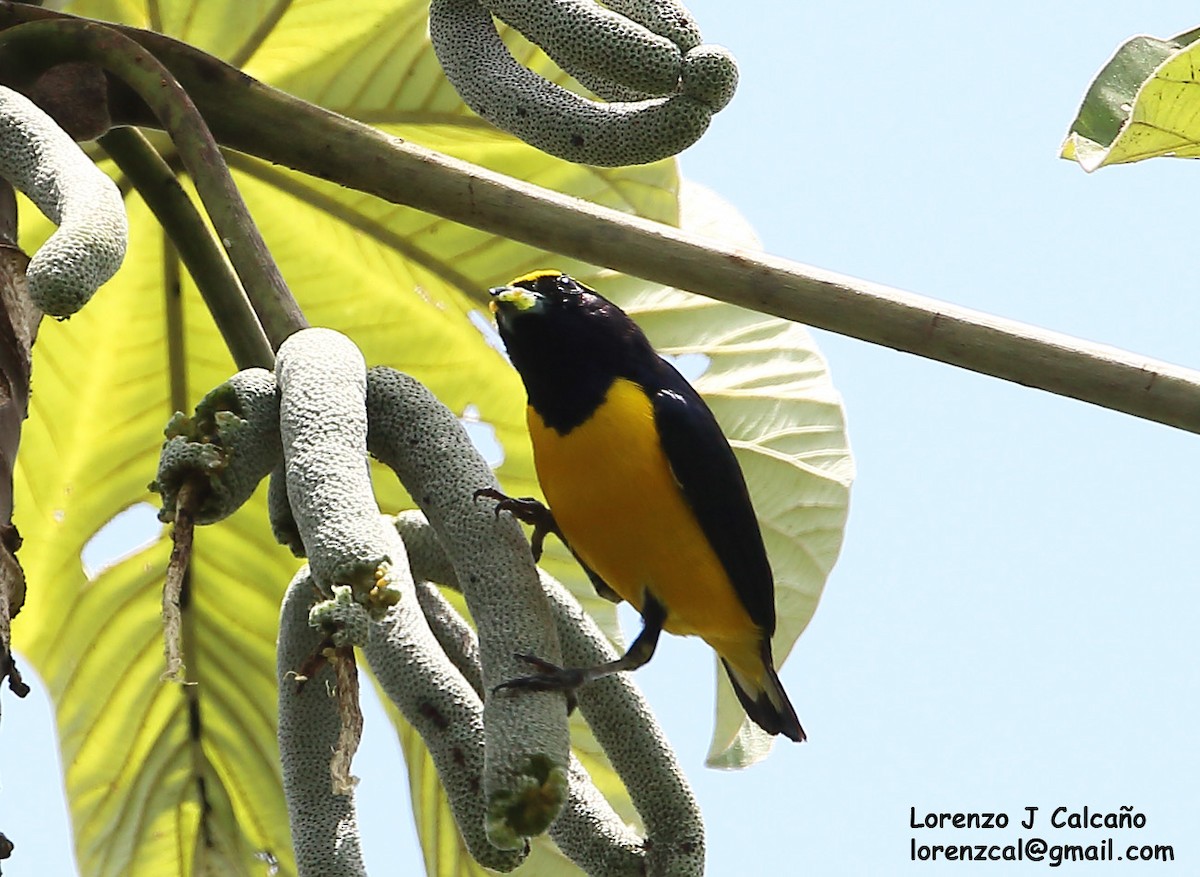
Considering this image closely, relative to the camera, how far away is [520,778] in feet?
3.53

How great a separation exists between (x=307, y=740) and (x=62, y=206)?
487mm

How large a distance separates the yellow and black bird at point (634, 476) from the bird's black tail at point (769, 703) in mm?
48

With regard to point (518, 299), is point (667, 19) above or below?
above

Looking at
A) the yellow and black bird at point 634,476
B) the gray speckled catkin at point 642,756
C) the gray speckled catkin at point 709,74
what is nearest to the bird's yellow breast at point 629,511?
the yellow and black bird at point 634,476

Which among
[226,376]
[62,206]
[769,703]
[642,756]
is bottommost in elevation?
[769,703]

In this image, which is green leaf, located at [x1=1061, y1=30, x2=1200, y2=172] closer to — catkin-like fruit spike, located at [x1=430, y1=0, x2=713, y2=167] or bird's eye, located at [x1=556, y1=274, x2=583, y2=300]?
catkin-like fruit spike, located at [x1=430, y1=0, x2=713, y2=167]

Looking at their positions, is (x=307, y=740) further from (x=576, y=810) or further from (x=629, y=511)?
(x=629, y=511)

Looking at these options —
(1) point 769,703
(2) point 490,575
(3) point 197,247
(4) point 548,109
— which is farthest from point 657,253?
(1) point 769,703

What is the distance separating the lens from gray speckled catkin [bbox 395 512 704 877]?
1.26 meters

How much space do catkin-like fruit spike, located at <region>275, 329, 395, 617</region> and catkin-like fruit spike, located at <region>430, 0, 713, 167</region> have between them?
12.9 inches

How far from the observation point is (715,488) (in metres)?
1.94

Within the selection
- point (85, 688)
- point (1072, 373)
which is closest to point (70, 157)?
point (1072, 373)

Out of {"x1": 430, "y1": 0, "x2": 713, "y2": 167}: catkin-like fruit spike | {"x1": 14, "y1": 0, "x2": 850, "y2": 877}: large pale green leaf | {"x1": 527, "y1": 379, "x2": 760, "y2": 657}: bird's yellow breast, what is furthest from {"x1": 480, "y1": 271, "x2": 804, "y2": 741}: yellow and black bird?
{"x1": 430, "y1": 0, "x2": 713, "y2": 167}: catkin-like fruit spike

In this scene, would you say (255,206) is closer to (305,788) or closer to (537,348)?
(537,348)
